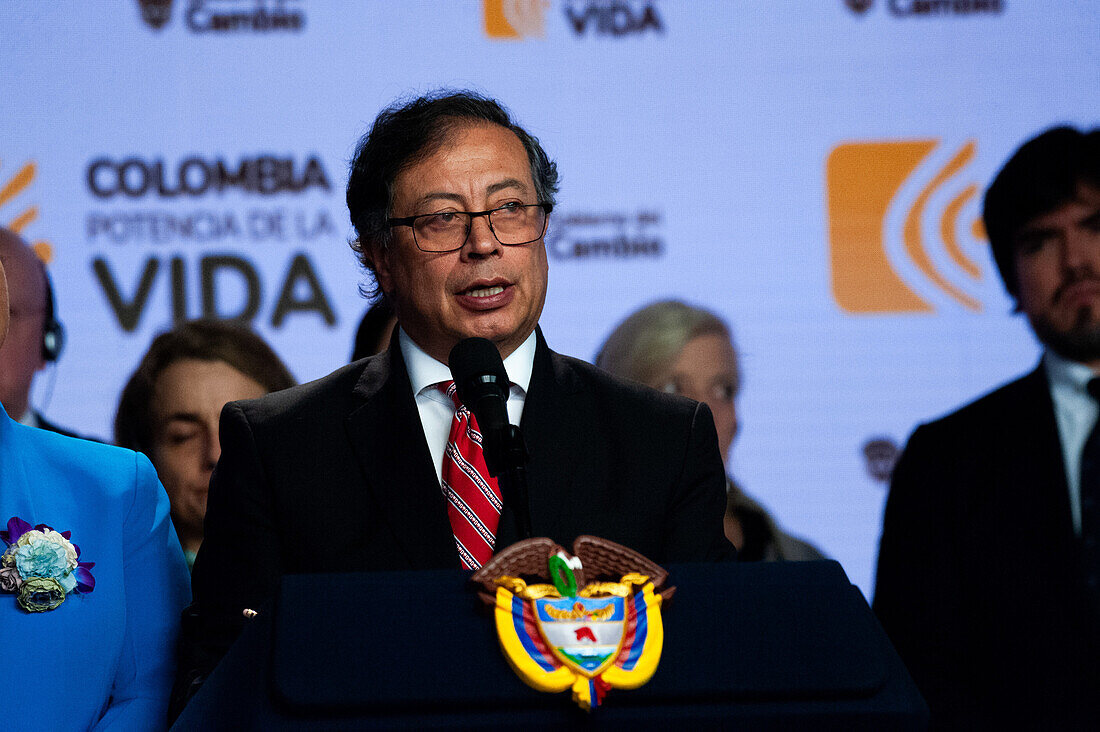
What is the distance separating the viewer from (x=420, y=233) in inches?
75.3

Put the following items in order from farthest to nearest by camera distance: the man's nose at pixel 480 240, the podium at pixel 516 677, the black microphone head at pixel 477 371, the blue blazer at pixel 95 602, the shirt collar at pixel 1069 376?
the shirt collar at pixel 1069 376, the man's nose at pixel 480 240, the blue blazer at pixel 95 602, the black microphone head at pixel 477 371, the podium at pixel 516 677

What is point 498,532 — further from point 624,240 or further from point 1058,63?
point 1058,63

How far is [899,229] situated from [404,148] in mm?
1817

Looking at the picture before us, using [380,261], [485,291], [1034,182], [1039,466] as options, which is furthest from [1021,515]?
[380,261]

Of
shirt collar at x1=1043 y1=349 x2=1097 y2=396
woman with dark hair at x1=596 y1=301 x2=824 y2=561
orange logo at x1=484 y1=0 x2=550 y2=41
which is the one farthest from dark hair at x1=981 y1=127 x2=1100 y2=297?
orange logo at x1=484 y1=0 x2=550 y2=41

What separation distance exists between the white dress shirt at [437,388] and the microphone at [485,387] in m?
0.40

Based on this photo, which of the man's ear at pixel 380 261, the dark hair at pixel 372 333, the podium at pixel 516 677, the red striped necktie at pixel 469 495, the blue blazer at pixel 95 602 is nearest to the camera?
the podium at pixel 516 677

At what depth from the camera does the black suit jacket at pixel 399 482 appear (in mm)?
1724

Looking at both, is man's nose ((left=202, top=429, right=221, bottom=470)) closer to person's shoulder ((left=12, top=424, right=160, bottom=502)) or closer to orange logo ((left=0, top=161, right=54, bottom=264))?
orange logo ((left=0, top=161, right=54, bottom=264))

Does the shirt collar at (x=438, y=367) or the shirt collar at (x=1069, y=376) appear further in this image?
the shirt collar at (x=1069, y=376)

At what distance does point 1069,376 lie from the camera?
2705mm

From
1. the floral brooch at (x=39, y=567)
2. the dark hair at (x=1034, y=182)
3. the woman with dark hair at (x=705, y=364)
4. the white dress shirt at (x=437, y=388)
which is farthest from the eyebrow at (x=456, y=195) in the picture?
the dark hair at (x=1034, y=182)

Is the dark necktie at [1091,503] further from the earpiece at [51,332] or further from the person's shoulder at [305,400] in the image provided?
the earpiece at [51,332]

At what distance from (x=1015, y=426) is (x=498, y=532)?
1.46 meters
